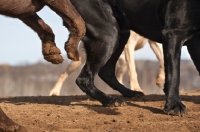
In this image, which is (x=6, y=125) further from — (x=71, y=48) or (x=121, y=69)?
(x=121, y=69)

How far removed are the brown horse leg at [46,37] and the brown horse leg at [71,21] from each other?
19cm

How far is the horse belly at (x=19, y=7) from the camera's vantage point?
5.67 m

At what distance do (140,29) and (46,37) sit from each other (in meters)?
1.90

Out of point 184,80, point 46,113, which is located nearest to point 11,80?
point 184,80

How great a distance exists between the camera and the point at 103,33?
769cm

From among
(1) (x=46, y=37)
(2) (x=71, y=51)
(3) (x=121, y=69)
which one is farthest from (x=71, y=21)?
(3) (x=121, y=69)

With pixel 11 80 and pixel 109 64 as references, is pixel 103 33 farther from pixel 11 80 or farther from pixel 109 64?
pixel 11 80

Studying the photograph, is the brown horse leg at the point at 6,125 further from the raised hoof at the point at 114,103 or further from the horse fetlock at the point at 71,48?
the raised hoof at the point at 114,103

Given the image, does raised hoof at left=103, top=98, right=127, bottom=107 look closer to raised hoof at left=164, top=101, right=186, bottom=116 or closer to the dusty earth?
the dusty earth

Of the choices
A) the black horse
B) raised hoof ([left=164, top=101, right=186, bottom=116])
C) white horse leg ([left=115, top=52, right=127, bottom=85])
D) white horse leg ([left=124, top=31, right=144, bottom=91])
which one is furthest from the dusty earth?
white horse leg ([left=115, top=52, right=127, bottom=85])

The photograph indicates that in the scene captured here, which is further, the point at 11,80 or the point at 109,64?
the point at 11,80

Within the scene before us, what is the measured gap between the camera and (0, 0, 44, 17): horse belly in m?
5.67

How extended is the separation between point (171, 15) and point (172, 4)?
0.12m

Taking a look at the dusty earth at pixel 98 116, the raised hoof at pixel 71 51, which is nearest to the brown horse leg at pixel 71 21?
the raised hoof at pixel 71 51
